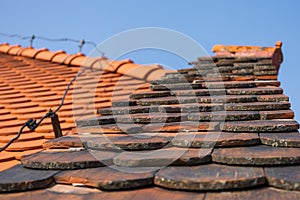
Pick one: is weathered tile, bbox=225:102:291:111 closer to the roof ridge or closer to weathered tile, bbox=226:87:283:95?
weathered tile, bbox=226:87:283:95

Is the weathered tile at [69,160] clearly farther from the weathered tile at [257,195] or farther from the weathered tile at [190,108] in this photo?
the weathered tile at [190,108]

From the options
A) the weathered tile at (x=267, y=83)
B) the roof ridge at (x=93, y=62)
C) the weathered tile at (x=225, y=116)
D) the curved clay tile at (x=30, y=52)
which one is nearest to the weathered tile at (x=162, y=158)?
the weathered tile at (x=225, y=116)

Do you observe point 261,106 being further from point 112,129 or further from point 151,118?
point 112,129

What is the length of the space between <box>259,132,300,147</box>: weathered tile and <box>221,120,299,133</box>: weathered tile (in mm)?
75

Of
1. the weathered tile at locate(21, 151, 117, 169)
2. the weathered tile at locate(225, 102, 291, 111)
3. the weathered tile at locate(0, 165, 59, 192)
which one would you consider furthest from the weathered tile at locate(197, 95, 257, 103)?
the weathered tile at locate(0, 165, 59, 192)

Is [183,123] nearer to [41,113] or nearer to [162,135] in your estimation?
[162,135]

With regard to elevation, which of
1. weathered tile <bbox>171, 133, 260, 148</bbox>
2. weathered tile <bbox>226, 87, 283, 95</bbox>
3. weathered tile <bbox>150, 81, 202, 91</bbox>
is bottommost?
weathered tile <bbox>171, 133, 260, 148</bbox>

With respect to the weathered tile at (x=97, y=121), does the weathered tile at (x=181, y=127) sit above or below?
below

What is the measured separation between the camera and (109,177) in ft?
4.73

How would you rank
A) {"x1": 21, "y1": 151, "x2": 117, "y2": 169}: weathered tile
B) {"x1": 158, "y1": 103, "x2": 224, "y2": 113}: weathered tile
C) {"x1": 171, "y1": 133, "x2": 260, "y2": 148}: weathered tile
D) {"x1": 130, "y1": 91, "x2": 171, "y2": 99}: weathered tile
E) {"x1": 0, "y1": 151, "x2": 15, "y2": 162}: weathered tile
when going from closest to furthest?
{"x1": 21, "y1": 151, "x2": 117, "y2": 169}: weathered tile, {"x1": 171, "y1": 133, "x2": 260, "y2": 148}: weathered tile, {"x1": 158, "y1": 103, "x2": 224, "y2": 113}: weathered tile, {"x1": 0, "y1": 151, "x2": 15, "y2": 162}: weathered tile, {"x1": 130, "y1": 91, "x2": 171, "y2": 99}: weathered tile

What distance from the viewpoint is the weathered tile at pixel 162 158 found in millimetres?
1531

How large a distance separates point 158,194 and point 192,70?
272cm

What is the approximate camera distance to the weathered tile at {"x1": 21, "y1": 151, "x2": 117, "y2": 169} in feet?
5.27

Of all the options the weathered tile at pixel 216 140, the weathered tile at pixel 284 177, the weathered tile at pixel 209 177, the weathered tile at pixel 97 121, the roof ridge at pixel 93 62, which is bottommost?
the weathered tile at pixel 284 177
